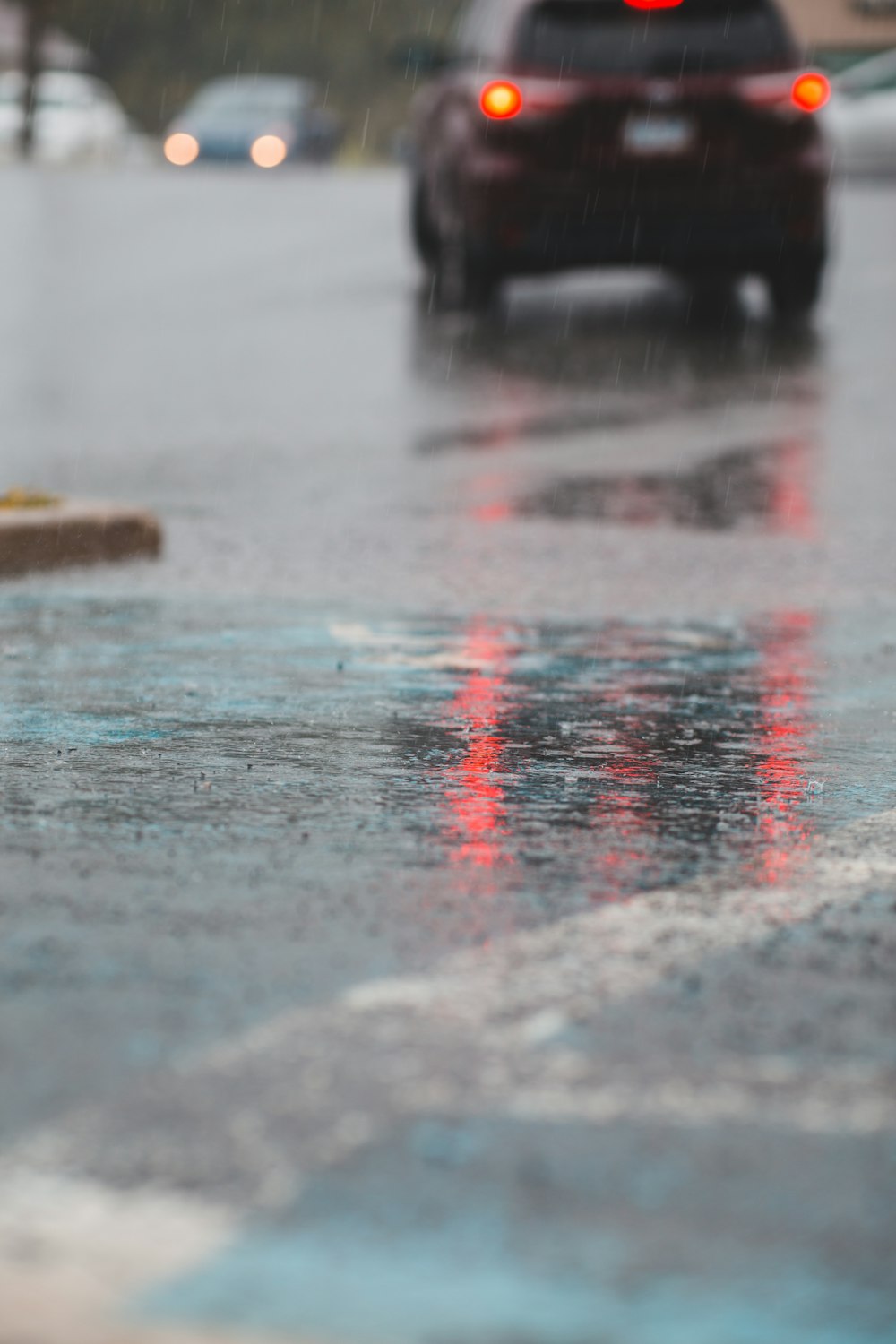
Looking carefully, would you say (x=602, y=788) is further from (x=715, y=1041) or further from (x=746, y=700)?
(x=715, y=1041)

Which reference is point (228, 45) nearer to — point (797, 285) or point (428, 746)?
point (797, 285)

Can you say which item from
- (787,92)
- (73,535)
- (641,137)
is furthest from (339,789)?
(787,92)

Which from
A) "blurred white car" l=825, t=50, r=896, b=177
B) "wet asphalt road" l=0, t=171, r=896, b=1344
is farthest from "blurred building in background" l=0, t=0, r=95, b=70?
"wet asphalt road" l=0, t=171, r=896, b=1344

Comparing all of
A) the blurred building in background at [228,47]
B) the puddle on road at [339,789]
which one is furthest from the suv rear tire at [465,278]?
the blurred building in background at [228,47]

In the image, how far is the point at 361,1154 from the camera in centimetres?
333

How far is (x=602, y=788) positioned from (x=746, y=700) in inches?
42.1

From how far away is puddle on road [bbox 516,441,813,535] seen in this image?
9.55 metres

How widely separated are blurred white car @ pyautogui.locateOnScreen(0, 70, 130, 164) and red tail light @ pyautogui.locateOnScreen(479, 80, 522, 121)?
3551cm

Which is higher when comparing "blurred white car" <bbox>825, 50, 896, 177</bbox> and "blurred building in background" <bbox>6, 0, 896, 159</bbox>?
"blurred building in background" <bbox>6, 0, 896, 159</bbox>

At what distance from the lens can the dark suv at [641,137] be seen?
49.2 feet

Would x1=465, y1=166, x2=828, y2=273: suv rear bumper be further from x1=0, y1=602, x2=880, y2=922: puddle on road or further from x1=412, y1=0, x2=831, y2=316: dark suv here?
x1=0, y1=602, x2=880, y2=922: puddle on road

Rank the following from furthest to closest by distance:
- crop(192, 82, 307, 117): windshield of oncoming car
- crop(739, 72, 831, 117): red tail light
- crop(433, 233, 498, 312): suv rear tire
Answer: crop(192, 82, 307, 117): windshield of oncoming car → crop(433, 233, 498, 312): suv rear tire → crop(739, 72, 831, 117): red tail light

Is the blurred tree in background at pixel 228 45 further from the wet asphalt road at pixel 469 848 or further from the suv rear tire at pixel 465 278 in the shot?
the wet asphalt road at pixel 469 848

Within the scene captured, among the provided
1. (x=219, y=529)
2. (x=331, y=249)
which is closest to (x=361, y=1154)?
(x=219, y=529)
